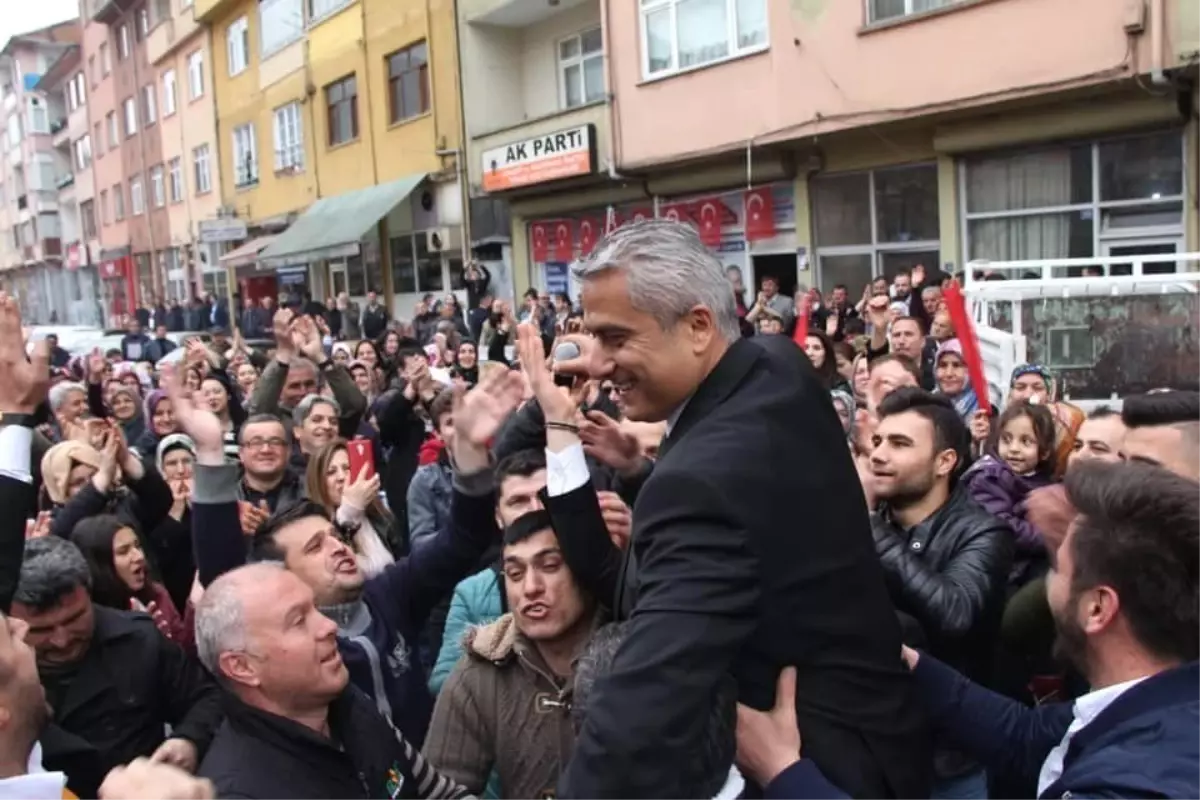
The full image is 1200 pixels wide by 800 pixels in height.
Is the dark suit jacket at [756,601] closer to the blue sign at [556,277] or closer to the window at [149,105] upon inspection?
the blue sign at [556,277]

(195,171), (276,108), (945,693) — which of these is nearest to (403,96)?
(276,108)

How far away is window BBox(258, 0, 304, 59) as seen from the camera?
24.4 meters

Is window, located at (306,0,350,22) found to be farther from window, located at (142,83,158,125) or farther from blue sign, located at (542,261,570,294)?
window, located at (142,83,158,125)

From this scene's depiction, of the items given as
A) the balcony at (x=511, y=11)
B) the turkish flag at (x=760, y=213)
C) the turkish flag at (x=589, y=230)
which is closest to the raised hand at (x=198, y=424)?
the turkish flag at (x=760, y=213)

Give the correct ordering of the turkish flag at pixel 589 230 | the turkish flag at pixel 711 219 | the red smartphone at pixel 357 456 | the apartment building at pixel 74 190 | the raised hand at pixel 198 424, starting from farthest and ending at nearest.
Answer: the apartment building at pixel 74 190 < the turkish flag at pixel 589 230 < the turkish flag at pixel 711 219 < the red smartphone at pixel 357 456 < the raised hand at pixel 198 424

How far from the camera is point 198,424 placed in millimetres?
3291

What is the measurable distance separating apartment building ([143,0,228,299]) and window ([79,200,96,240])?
11351 mm

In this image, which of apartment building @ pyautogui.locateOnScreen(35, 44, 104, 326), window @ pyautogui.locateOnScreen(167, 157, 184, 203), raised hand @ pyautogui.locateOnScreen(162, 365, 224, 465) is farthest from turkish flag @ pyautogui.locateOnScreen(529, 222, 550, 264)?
Result: apartment building @ pyautogui.locateOnScreen(35, 44, 104, 326)

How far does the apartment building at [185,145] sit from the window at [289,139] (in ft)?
11.7

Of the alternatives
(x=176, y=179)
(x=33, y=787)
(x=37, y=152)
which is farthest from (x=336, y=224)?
(x=37, y=152)

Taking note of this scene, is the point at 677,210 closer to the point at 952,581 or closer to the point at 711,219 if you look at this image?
the point at 711,219

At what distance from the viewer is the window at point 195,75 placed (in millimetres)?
31016

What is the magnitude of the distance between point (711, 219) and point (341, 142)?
1127 cm

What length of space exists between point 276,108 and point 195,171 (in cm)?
733
